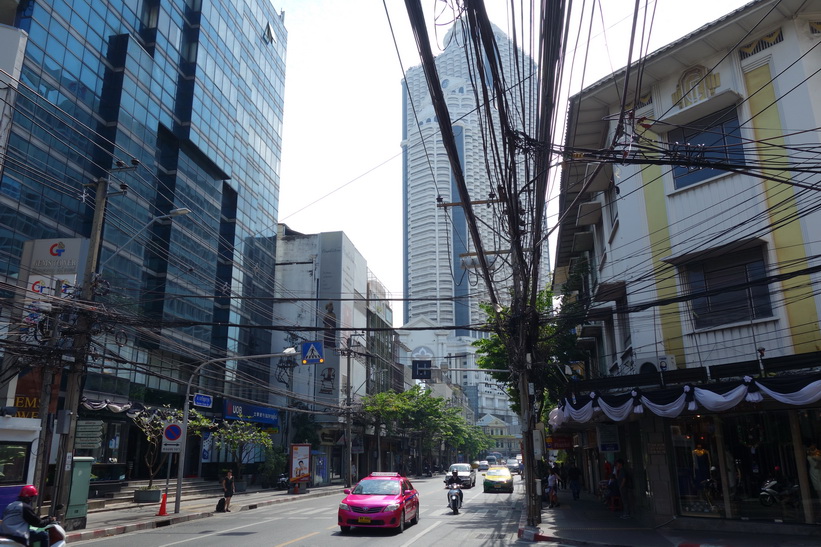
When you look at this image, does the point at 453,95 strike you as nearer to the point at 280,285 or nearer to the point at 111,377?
the point at 280,285

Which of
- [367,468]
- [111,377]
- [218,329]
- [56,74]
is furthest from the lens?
[367,468]

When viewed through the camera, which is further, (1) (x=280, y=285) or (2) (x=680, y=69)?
(1) (x=280, y=285)

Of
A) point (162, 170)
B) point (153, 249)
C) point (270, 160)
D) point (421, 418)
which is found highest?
point (270, 160)

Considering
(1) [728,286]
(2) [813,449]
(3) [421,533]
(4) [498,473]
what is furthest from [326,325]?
(2) [813,449]

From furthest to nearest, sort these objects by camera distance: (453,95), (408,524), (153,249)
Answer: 1. (453,95)
2. (153,249)
3. (408,524)

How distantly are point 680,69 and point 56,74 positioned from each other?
28647 millimetres

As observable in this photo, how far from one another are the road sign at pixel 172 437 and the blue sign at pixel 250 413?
21023 millimetres

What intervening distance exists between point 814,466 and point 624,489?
7.01 m

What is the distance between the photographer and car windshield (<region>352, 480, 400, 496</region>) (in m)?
16.8

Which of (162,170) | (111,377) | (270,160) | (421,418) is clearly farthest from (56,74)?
(421,418)

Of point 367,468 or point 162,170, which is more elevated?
point 162,170

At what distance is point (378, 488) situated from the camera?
17203 mm

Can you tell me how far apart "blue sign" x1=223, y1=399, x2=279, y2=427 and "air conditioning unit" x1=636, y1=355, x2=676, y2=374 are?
104 feet

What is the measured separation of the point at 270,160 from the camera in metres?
57.1
